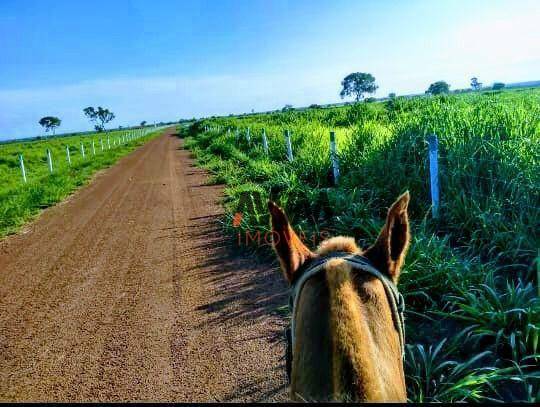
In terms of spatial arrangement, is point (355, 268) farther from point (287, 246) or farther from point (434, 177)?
point (434, 177)

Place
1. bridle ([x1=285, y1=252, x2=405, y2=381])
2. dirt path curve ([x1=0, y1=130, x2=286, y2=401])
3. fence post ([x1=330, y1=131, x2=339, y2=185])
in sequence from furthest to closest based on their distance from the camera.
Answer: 1. fence post ([x1=330, y1=131, x2=339, y2=185])
2. dirt path curve ([x1=0, y1=130, x2=286, y2=401])
3. bridle ([x1=285, y1=252, x2=405, y2=381])

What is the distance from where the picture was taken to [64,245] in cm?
637

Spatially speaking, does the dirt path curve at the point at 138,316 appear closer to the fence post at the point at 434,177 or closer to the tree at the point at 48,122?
the fence post at the point at 434,177

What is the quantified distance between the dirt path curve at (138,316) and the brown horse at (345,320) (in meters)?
1.64

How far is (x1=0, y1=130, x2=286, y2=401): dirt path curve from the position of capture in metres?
2.87

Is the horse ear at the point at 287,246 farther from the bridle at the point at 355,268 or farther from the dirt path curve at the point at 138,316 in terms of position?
the dirt path curve at the point at 138,316

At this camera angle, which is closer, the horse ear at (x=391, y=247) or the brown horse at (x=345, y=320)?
the brown horse at (x=345, y=320)

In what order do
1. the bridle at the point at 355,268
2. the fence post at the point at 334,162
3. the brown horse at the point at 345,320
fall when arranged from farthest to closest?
the fence post at the point at 334,162 < the bridle at the point at 355,268 < the brown horse at the point at 345,320

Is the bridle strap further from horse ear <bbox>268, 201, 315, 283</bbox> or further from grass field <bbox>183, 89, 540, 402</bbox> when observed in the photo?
grass field <bbox>183, 89, 540, 402</bbox>

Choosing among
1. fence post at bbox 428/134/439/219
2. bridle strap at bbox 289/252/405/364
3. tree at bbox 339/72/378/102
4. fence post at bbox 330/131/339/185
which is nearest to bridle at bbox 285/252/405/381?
bridle strap at bbox 289/252/405/364

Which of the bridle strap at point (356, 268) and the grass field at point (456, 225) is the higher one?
the bridle strap at point (356, 268)

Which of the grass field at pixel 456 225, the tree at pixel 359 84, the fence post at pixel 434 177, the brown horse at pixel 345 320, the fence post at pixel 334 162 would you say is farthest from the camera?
the tree at pixel 359 84

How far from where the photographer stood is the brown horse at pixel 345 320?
95 cm

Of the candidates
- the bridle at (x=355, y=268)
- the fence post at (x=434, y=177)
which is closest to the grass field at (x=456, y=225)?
the fence post at (x=434, y=177)
